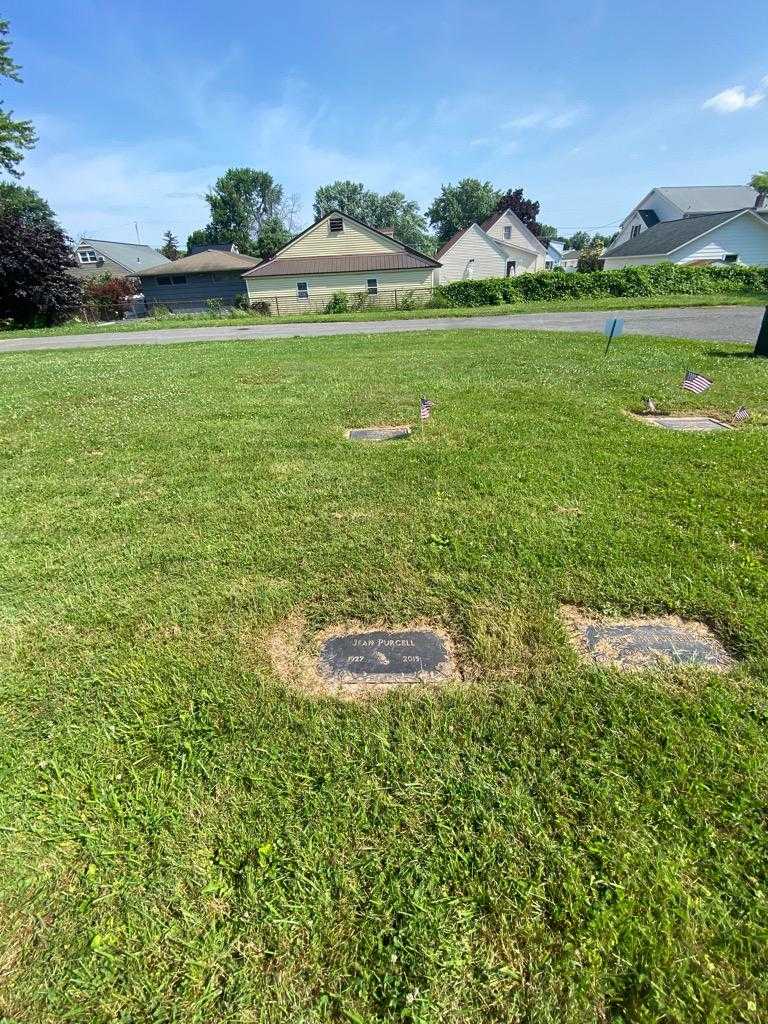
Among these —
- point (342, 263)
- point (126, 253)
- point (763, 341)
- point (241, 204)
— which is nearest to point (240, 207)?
point (241, 204)

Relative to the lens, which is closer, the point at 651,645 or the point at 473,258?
the point at 651,645

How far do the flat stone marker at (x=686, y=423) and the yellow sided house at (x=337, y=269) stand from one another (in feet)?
85.5

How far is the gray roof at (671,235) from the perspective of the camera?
30109 millimetres

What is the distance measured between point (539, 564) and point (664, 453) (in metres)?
2.41

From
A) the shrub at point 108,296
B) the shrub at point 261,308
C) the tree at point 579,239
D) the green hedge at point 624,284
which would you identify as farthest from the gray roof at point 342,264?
the tree at point 579,239

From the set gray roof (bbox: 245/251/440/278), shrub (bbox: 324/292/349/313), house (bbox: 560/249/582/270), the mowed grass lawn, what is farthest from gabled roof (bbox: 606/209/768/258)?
the mowed grass lawn

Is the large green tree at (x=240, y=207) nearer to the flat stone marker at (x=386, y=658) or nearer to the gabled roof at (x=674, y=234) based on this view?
the gabled roof at (x=674, y=234)

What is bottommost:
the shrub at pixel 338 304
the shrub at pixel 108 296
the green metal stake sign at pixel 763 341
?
the green metal stake sign at pixel 763 341

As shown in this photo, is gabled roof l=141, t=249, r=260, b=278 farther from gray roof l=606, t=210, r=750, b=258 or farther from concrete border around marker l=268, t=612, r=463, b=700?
concrete border around marker l=268, t=612, r=463, b=700

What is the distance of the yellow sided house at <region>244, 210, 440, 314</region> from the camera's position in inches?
1166

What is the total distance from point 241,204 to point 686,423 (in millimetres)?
82541

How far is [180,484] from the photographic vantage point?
13.8 ft

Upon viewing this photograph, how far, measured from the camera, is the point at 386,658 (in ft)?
7.15

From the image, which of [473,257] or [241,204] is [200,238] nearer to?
[241,204]
